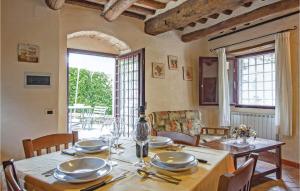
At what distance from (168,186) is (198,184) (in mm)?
151

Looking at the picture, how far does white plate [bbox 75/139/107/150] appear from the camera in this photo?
157cm

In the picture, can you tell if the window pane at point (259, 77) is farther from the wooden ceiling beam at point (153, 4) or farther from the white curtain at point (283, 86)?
the wooden ceiling beam at point (153, 4)

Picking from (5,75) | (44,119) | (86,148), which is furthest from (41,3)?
(86,148)

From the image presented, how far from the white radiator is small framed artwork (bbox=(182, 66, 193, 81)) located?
4.19 feet

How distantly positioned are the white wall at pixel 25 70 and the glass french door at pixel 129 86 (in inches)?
53.0

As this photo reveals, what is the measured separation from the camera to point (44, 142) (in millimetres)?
1724

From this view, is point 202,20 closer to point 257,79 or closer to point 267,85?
point 257,79

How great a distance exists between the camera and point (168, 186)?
3.38 ft

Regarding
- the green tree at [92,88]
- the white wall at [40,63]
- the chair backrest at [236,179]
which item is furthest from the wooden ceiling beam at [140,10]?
the green tree at [92,88]

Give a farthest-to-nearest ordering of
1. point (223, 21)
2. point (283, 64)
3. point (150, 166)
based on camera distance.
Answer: point (223, 21) < point (283, 64) < point (150, 166)

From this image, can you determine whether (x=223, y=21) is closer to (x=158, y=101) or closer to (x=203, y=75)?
(x=203, y=75)

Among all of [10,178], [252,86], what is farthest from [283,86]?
[10,178]

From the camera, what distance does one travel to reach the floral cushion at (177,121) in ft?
13.1

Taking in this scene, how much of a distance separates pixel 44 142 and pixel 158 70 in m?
3.12
